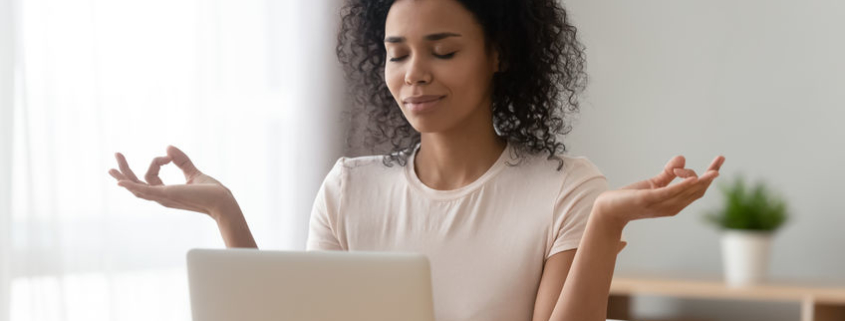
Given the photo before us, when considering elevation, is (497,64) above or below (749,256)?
above

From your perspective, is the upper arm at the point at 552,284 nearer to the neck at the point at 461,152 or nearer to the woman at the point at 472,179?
the woman at the point at 472,179

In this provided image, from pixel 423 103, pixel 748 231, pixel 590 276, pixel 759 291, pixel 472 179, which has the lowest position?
pixel 759 291

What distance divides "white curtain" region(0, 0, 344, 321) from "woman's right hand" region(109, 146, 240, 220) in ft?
2.55

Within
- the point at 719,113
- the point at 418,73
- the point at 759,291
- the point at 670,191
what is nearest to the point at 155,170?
the point at 418,73

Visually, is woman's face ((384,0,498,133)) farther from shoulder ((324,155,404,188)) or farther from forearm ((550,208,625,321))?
forearm ((550,208,625,321))

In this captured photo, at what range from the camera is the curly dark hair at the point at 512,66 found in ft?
4.59

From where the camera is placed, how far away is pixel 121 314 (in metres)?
2.28

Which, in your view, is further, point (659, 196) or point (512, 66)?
point (512, 66)

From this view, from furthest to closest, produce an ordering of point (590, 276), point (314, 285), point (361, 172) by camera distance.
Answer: point (361, 172), point (590, 276), point (314, 285)

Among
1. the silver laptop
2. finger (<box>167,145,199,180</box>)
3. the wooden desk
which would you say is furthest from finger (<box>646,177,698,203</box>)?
the wooden desk

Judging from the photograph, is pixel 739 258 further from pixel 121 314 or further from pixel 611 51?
pixel 121 314

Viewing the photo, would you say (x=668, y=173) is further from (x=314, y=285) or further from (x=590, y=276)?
(x=314, y=285)

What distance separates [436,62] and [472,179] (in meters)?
0.22

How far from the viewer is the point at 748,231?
2.63 m
